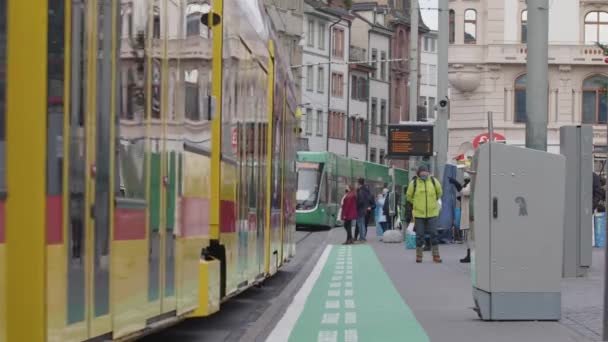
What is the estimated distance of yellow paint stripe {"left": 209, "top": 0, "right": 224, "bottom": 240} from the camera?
12.8 meters

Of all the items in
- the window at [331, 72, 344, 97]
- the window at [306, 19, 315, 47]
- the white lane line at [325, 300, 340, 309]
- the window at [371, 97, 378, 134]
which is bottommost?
the white lane line at [325, 300, 340, 309]

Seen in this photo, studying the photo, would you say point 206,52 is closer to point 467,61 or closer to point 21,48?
point 21,48

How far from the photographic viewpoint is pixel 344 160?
228 ft

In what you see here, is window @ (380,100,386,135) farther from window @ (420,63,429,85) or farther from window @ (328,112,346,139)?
window @ (420,63,429,85)

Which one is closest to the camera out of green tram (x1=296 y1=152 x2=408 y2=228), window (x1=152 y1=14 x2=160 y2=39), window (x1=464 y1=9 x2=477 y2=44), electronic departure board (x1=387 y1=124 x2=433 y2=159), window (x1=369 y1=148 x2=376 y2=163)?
window (x1=152 y1=14 x2=160 y2=39)

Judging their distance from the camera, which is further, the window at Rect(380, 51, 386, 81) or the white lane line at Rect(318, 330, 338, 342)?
the window at Rect(380, 51, 386, 81)

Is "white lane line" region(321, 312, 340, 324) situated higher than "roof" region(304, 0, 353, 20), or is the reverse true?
"roof" region(304, 0, 353, 20)

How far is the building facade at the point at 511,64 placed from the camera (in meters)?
71.9

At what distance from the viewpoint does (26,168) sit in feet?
22.4

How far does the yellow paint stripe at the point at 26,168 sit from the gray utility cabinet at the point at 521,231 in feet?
29.6

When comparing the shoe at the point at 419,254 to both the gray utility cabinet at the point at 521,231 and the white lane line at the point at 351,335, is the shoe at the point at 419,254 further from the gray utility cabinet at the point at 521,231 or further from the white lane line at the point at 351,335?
the white lane line at the point at 351,335

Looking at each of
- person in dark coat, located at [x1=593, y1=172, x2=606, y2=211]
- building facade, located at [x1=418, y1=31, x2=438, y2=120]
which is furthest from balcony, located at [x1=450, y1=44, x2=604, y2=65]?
building facade, located at [x1=418, y1=31, x2=438, y2=120]

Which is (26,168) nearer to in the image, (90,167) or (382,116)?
(90,167)

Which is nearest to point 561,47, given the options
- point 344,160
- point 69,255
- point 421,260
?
point 344,160
